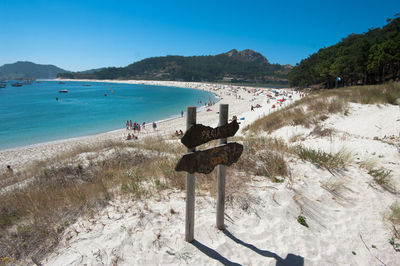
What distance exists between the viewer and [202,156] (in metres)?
2.50

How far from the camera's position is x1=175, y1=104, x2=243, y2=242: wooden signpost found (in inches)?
94.9

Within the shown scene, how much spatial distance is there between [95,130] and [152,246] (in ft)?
75.0

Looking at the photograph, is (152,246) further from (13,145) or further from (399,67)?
(399,67)

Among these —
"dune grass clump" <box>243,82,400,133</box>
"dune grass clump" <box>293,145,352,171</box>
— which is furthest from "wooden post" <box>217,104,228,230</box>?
"dune grass clump" <box>243,82,400,133</box>

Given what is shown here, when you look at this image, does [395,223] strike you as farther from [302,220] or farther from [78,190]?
[78,190]

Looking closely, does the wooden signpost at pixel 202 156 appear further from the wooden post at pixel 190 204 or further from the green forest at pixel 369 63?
the green forest at pixel 369 63

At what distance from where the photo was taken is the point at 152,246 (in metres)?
2.65

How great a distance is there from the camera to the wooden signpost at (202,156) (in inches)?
94.9

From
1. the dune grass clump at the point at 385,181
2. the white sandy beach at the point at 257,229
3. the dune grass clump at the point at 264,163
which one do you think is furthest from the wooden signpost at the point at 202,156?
the dune grass clump at the point at 385,181

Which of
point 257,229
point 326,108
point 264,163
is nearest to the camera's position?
point 257,229

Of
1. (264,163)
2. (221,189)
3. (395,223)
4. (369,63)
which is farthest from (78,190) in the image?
(369,63)

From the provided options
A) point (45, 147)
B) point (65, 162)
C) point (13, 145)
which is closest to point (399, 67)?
point (65, 162)

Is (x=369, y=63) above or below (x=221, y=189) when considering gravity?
above

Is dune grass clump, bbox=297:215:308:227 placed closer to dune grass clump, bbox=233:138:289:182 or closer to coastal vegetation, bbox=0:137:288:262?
coastal vegetation, bbox=0:137:288:262
